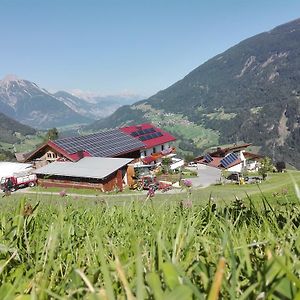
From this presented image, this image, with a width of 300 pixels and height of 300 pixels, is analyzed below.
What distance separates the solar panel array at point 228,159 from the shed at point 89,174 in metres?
33.1

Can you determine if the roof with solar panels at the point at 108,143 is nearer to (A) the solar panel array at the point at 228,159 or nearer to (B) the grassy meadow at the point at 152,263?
(A) the solar panel array at the point at 228,159

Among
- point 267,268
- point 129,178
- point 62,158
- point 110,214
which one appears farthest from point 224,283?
point 62,158

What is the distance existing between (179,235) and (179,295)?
862 millimetres

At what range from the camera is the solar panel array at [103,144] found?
6243 centimetres

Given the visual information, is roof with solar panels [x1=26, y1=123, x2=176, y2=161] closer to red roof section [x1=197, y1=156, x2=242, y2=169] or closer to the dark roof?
the dark roof

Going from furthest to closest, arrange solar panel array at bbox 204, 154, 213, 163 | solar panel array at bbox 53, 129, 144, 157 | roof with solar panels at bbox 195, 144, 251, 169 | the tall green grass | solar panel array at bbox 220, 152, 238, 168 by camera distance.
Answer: solar panel array at bbox 204, 154, 213, 163 < roof with solar panels at bbox 195, 144, 251, 169 < solar panel array at bbox 220, 152, 238, 168 < solar panel array at bbox 53, 129, 144, 157 < the tall green grass

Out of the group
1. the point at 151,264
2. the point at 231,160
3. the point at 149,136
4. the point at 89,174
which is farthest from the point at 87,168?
the point at 151,264

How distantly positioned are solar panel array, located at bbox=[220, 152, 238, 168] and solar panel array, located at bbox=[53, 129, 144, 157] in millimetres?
20265

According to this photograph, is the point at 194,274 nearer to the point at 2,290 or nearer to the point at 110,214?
the point at 2,290

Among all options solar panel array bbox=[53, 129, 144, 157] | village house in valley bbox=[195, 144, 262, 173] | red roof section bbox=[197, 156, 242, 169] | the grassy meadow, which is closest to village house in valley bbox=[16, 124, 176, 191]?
solar panel array bbox=[53, 129, 144, 157]

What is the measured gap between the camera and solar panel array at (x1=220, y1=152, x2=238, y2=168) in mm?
83312

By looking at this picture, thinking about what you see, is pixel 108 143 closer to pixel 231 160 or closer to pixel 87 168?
pixel 87 168

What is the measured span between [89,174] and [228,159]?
41558 mm

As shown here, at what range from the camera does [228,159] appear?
85.3 meters
